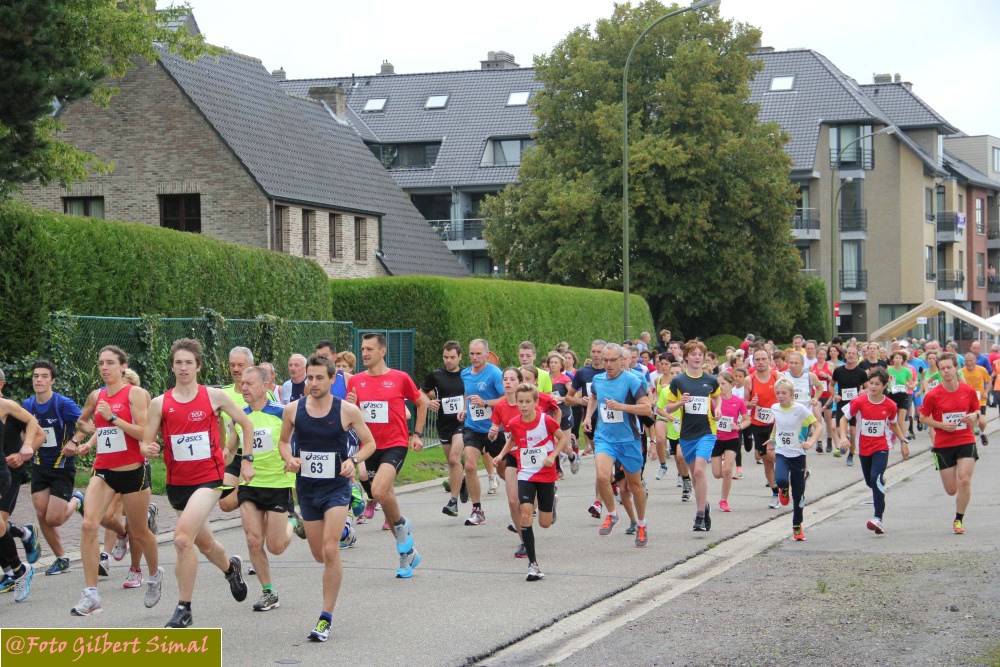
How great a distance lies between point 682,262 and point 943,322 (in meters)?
34.2

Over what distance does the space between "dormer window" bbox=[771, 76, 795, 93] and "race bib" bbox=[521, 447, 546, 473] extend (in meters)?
59.3

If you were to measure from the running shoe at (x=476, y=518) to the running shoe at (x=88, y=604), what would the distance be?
5.35 metres

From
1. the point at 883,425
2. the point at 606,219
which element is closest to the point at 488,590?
the point at 883,425

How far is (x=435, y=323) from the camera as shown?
26.9 meters

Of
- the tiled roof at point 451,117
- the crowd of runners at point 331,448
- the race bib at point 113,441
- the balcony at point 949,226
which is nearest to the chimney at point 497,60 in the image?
the tiled roof at point 451,117

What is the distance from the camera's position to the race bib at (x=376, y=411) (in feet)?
38.8

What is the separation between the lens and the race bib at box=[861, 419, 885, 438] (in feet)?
43.2

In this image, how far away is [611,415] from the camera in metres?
12.5

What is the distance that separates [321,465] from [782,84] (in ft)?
204

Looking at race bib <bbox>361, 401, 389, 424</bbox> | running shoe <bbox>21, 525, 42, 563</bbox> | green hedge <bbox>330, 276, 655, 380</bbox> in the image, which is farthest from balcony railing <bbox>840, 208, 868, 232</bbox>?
running shoe <bbox>21, 525, 42, 563</bbox>

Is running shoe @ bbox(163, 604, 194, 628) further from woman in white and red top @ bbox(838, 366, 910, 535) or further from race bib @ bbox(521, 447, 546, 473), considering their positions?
woman in white and red top @ bbox(838, 366, 910, 535)

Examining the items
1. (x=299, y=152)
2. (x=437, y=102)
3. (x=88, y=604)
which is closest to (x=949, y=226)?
(x=437, y=102)

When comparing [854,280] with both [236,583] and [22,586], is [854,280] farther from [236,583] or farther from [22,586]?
[236,583]

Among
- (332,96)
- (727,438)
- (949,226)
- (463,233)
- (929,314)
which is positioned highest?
(332,96)
